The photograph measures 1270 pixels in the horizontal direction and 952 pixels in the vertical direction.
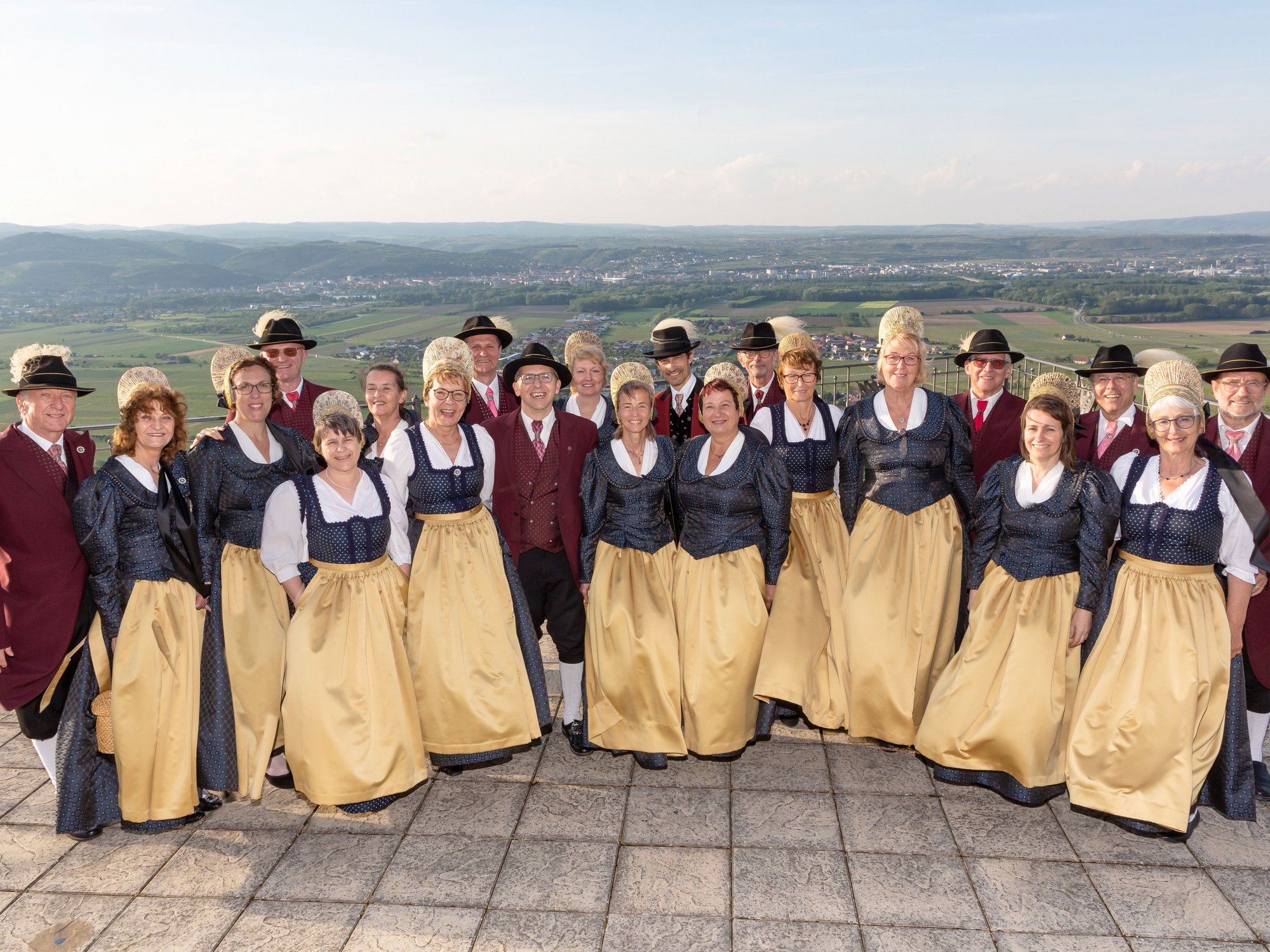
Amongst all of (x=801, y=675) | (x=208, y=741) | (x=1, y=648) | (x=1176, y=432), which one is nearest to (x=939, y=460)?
Answer: (x=1176, y=432)

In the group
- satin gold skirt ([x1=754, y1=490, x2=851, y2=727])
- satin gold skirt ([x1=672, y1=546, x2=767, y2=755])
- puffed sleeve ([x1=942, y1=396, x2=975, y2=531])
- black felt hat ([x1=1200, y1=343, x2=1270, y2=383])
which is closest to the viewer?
black felt hat ([x1=1200, y1=343, x2=1270, y2=383])

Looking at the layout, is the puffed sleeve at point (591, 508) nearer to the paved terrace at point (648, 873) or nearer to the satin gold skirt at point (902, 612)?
the paved terrace at point (648, 873)

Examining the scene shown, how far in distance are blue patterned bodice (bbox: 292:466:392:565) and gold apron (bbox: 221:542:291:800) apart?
0.34 m

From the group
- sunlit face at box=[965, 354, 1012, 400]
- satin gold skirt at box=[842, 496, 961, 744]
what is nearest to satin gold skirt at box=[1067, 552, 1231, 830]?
satin gold skirt at box=[842, 496, 961, 744]

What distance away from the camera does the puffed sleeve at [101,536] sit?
10.5ft

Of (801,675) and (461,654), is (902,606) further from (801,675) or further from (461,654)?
(461,654)

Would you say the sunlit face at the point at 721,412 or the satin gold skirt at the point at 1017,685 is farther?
the sunlit face at the point at 721,412

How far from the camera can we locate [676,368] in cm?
480

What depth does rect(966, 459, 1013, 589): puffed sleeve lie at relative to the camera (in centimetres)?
348

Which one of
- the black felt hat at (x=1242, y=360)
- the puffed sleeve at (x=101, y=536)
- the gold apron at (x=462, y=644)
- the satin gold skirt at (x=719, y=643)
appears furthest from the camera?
the satin gold skirt at (x=719, y=643)

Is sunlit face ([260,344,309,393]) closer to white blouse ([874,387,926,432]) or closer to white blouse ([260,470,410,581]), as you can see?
white blouse ([260,470,410,581])

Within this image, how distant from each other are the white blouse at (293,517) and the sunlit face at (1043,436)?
2.80m

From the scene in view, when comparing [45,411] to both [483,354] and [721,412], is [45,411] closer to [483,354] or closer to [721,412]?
[483,354]

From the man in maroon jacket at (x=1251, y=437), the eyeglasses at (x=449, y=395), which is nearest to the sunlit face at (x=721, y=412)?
the eyeglasses at (x=449, y=395)
